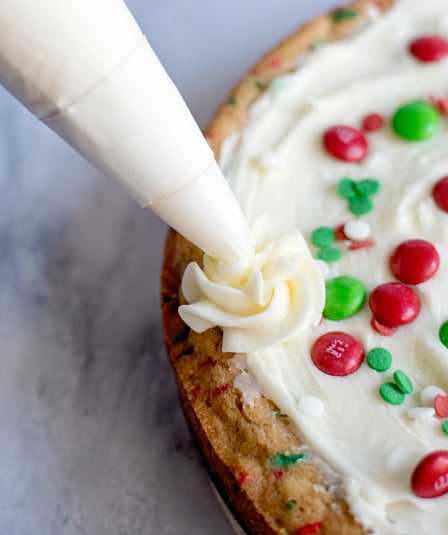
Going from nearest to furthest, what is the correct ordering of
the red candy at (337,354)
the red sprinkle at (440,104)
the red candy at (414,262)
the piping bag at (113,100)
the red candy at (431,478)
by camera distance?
the piping bag at (113,100)
the red candy at (431,478)
the red candy at (337,354)
the red candy at (414,262)
the red sprinkle at (440,104)

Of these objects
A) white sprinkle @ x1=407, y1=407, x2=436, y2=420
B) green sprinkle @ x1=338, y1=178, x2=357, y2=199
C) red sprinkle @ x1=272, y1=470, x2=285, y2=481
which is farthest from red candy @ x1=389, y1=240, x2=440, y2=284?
red sprinkle @ x1=272, y1=470, x2=285, y2=481

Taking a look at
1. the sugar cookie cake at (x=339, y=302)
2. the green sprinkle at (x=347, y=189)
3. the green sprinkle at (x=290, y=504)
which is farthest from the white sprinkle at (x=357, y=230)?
the green sprinkle at (x=290, y=504)

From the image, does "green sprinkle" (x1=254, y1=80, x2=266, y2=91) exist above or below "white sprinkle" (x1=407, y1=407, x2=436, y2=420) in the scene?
above

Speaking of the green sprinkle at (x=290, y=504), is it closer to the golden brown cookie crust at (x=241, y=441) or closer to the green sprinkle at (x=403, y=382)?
the golden brown cookie crust at (x=241, y=441)

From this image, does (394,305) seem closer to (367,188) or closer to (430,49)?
(367,188)

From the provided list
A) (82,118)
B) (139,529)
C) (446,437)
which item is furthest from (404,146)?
(139,529)

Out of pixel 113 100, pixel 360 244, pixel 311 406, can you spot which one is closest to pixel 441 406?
pixel 311 406

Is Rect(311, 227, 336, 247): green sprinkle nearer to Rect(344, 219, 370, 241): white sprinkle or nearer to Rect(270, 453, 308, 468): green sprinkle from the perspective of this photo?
Rect(344, 219, 370, 241): white sprinkle
